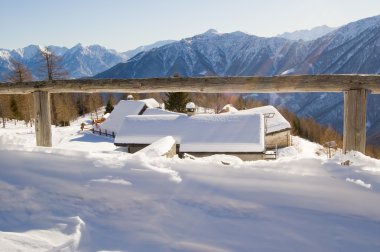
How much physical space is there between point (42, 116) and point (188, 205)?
172 inches

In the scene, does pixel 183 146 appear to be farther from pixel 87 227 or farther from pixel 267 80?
pixel 87 227

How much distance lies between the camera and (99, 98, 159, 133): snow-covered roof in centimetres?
3462

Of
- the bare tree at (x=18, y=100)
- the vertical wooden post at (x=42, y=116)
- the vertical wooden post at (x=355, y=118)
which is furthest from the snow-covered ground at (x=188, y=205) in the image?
the bare tree at (x=18, y=100)

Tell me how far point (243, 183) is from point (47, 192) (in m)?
1.99

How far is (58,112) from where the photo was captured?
4253 centimetres

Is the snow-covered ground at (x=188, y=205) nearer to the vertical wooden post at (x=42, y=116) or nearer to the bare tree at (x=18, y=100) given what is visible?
the vertical wooden post at (x=42, y=116)

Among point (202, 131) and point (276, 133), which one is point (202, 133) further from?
point (276, 133)

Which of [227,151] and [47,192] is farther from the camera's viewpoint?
[227,151]

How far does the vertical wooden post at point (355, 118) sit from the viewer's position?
4.65 metres

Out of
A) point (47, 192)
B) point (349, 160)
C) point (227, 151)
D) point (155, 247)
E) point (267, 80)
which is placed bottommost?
point (227, 151)

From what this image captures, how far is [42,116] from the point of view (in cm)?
638

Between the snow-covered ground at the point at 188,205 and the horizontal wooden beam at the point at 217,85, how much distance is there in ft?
4.83

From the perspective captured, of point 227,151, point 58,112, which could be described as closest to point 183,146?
point 227,151

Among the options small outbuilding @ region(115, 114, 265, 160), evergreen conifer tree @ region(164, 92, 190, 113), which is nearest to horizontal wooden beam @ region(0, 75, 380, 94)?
small outbuilding @ region(115, 114, 265, 160)
